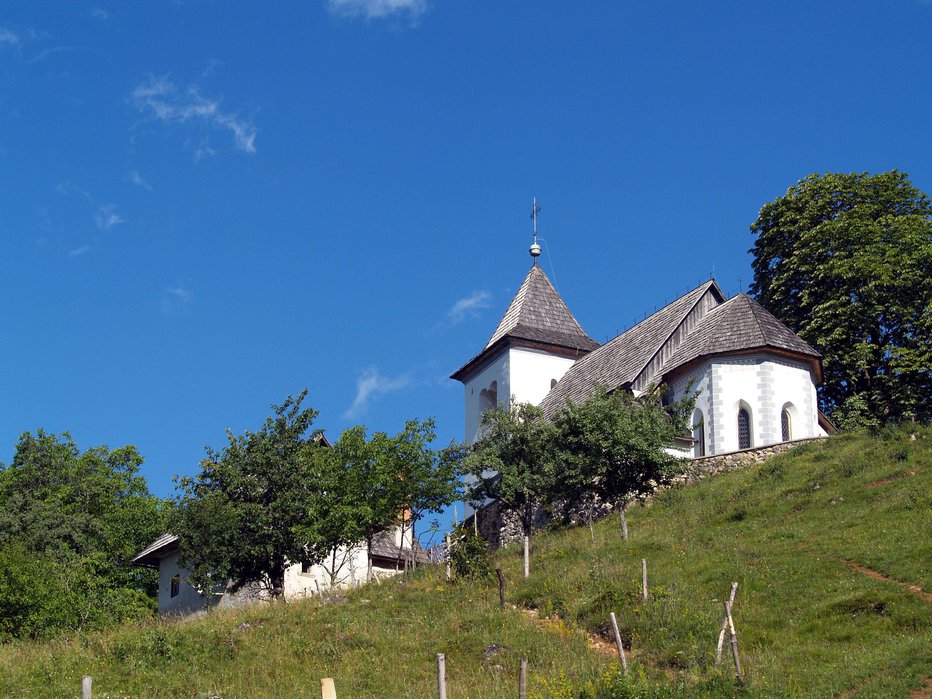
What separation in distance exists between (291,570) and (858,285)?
25464 mm

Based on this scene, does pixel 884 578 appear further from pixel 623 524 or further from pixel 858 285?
pixel 858 285

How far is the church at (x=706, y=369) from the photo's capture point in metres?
43.8

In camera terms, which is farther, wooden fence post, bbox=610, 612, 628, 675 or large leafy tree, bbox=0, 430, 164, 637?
large leafy tree, bbox=0, 430, 164, 637

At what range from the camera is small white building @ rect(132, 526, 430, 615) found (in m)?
41.8

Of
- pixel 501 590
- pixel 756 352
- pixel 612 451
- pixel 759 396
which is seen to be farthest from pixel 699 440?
pixel 501 590

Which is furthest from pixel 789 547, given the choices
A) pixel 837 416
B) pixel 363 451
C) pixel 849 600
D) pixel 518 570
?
pixel 837 416

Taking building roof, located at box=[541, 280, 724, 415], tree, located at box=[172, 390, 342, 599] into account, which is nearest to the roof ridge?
building roof, located at box=[541, 280, 724, 415]

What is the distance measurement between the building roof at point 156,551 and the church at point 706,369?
12686 mm

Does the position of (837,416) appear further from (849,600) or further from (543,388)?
(849,600)

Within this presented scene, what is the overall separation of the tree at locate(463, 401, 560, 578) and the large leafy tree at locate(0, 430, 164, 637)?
11.5 m

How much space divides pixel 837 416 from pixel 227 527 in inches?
994

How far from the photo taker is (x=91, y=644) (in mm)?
26625

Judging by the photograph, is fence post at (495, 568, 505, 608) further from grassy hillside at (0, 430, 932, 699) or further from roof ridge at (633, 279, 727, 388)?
roof ridge at (633, 279, 727, 388)

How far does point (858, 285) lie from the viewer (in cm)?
5150
